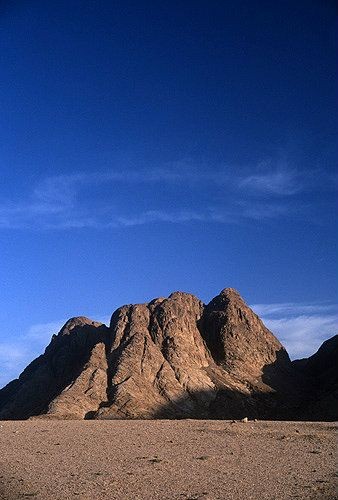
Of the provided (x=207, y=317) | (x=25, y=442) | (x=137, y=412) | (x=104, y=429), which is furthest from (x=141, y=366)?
(x=25, y=442)

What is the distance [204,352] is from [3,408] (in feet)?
96.3

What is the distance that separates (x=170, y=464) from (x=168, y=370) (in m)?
47.4

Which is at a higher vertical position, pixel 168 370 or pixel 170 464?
A: pixel 168 370

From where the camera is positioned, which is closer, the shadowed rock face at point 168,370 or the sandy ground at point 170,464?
the sandy ground at point 170,464

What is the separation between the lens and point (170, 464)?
21922 mm

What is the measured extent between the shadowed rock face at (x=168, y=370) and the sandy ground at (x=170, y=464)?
26.1 metres

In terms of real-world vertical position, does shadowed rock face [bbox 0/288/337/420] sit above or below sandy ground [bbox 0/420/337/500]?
above

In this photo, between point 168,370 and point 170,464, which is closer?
point 170,464

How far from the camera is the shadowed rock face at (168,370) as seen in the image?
62438 mm

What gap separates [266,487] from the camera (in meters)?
17.3

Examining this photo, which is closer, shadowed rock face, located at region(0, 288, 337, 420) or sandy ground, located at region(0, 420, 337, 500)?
sandy ground, located at region(0, 420, 337, 500)

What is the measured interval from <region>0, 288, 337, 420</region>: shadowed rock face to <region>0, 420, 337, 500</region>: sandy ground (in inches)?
1027

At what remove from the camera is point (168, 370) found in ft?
226

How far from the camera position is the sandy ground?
55.4 ft
